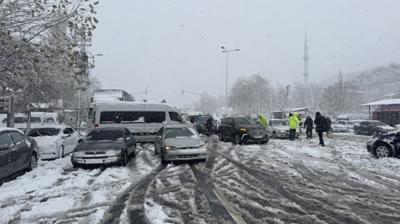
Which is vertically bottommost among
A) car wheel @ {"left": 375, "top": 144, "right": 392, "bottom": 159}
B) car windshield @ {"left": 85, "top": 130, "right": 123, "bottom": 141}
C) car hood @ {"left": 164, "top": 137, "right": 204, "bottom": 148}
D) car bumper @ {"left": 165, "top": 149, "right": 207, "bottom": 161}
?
car bumper @ {"left": 165, "top": 149, "right": 207, "bottom": 161}

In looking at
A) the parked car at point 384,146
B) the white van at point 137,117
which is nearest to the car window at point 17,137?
the white van at point 137,117

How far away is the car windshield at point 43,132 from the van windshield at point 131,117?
17.1ft

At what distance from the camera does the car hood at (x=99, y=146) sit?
47.4 feet

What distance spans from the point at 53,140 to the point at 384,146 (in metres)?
12.7

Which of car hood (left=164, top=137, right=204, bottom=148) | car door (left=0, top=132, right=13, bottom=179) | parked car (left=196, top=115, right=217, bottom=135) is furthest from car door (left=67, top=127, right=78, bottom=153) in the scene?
parked car (left=196, top=115, right=217, bottom=135)

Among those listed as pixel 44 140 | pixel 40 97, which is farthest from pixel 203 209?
pixel 40 97

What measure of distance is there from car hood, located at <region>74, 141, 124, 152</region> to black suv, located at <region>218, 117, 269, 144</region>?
33.7ft

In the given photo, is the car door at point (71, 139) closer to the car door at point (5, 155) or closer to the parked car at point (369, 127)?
the car door at point (5, 155)

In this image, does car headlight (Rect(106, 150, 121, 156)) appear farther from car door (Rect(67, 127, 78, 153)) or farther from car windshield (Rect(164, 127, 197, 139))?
car door (Rect(67, 127, 78, 153))

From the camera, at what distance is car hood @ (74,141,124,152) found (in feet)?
47.4

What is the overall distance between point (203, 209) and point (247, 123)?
1782 cm

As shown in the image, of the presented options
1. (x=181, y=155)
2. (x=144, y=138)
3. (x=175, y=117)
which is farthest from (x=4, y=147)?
(x=175, y=117)

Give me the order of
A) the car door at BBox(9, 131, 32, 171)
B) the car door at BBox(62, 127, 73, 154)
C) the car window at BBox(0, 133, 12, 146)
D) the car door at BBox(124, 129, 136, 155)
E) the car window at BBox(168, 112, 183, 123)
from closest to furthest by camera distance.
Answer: the car window at BBox(0, 133, 12, 146)
the car door at BBox(9, 131, 32, 171)
the car door at BBox(124, 129, 136, 155)
the car door at BBox(62, 127, 73, 154)
the car window at BBox(168, 112, 183, 123)

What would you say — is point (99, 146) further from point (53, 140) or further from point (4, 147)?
point (4, 147)
